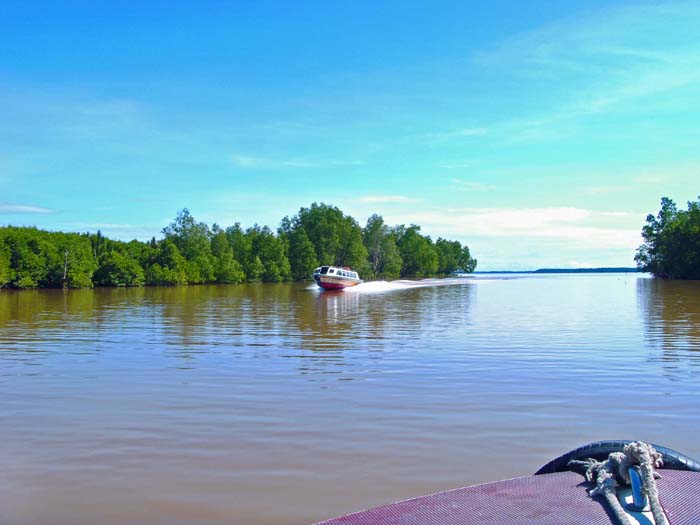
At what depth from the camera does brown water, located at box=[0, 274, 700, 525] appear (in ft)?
16.7

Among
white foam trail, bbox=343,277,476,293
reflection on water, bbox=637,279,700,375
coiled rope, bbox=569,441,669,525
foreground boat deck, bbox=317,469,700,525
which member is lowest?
reflection on water, bbox=637,279,700,375

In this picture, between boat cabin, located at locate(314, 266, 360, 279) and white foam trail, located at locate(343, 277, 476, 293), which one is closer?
boat cabin, located at locate(314, 266, 360, 279)

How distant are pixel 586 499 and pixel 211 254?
104 metres

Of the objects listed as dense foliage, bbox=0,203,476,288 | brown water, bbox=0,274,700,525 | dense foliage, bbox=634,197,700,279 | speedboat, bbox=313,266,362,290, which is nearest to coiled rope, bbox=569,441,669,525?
brown water, bbox=0,274,700,525

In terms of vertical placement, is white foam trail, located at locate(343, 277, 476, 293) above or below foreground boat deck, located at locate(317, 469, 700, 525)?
below

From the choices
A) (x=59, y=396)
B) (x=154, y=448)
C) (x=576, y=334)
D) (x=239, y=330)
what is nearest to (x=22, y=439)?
(x=154, y=448)

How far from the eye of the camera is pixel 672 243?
310ft

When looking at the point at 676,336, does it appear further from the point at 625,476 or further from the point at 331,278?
the point at 331,278

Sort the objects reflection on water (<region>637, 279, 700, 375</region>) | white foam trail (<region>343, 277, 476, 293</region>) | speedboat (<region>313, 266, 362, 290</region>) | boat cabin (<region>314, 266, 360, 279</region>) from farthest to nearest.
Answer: white foam trail (<region>343, 277, 476, 293</region>), boat cabin (<region>314, 266, 360, 279</region>), speedboat (<region>313, 266, 362, 290</region>), reflection on water (<region>637, 279, 700, 375</region>)

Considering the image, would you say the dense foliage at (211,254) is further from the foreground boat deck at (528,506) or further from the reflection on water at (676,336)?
the foreground boat deck at (528,506)

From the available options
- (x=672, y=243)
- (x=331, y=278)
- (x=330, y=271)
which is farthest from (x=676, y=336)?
(x=672, y=243)

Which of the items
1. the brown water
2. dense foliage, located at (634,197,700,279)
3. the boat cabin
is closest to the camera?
the brown water

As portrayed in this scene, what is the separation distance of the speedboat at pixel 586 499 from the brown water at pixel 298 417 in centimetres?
188

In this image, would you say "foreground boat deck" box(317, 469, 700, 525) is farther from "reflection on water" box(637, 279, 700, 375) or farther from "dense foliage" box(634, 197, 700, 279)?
"dense foliage" box(634, 197, 700, 279)
